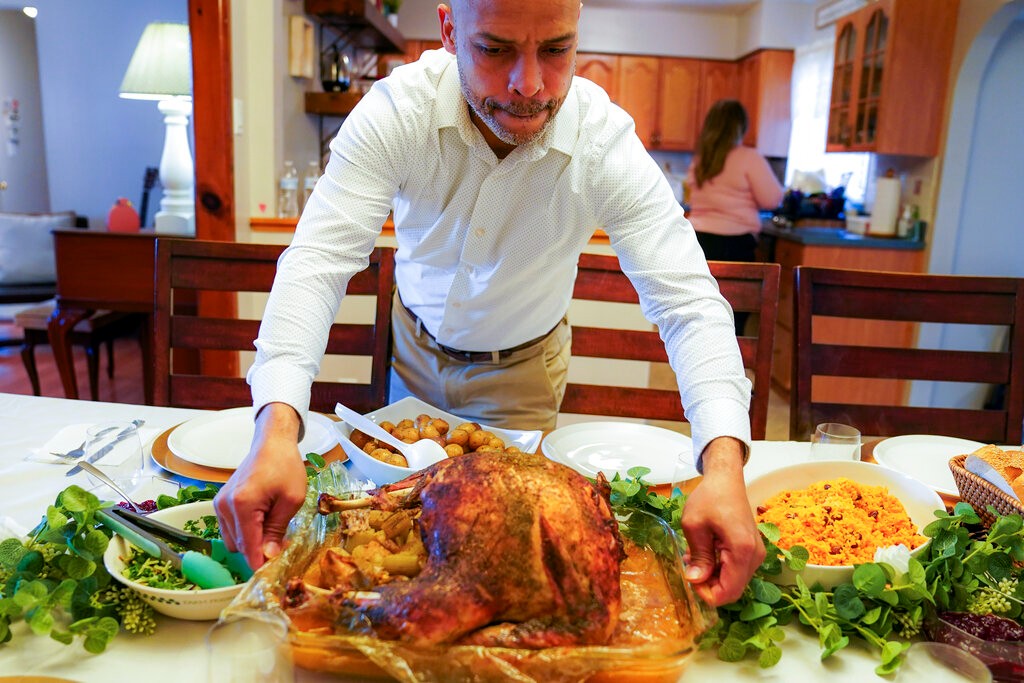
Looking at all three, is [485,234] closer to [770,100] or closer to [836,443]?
[836,443]

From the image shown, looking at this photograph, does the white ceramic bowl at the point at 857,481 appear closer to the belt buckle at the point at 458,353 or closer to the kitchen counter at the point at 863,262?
the belt buckle at the point at 458,353

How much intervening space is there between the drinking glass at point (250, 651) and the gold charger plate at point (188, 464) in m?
0.57

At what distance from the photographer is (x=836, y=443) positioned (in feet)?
3.92

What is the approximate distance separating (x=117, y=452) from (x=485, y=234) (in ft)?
2.22

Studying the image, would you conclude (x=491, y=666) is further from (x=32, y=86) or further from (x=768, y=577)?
(x=32, y=86)

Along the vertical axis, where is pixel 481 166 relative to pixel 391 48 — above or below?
below

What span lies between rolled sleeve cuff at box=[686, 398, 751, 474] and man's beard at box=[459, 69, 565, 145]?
0.47 metres

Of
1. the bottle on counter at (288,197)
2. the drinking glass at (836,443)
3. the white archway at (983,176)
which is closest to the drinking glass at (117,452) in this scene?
the drinking glass at (836,443)

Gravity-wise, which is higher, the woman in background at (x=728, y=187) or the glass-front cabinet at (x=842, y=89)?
the glass-front cabinet at (x=842, y=89)

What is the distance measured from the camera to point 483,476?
2.40ft

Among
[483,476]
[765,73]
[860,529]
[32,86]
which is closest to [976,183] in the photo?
[765,73]

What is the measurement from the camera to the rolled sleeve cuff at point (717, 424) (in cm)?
97

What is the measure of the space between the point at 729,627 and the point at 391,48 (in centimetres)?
458

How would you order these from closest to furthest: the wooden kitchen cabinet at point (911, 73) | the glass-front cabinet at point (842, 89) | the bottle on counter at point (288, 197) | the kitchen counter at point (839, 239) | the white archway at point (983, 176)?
1. the bottle on counter at point (288, 197)
2. the white archway at point (983, 176)
3. the wooden kitchen cabinet at point (911, 73)
4. the kitchen counter at point (839, 239)
5. the glass-front cabinet at point (842, 89)
